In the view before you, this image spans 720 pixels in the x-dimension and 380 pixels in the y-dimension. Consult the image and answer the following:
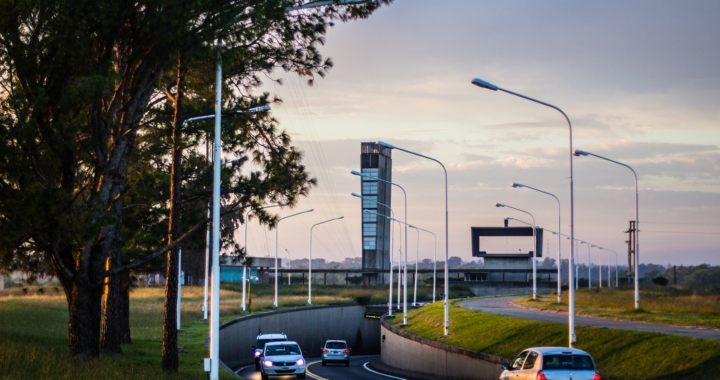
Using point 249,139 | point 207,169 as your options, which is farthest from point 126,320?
point 249,139

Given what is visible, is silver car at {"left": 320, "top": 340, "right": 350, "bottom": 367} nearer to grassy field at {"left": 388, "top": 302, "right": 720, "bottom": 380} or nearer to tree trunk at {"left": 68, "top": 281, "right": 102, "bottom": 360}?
grassy field at {"left": 388, "top": 302, "right": 720, "bottom": 380}

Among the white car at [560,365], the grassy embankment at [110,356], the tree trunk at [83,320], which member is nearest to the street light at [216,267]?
the grassy embankment at [110,356]

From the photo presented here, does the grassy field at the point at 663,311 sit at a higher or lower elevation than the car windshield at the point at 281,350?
higher

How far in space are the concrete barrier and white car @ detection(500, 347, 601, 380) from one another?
9.88 m

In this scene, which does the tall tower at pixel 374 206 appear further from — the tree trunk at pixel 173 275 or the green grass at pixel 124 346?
the tree trunk at pixel 173 275

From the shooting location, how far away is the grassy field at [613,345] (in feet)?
71.3

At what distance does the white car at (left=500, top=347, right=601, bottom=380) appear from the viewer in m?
17.3

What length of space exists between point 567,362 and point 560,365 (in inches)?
7.0

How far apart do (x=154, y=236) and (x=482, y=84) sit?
1348cm

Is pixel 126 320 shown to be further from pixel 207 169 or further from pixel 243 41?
pixel 243 41

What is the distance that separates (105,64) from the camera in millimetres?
18109

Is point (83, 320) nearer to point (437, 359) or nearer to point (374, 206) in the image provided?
point (437, 359)

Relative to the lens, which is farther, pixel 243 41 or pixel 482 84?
pixel 482 84

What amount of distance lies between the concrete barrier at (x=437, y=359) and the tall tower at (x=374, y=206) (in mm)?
55258
